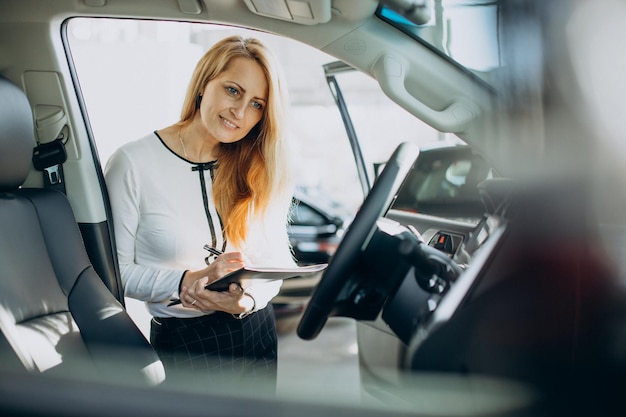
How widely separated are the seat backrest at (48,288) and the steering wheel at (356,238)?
0.47 m

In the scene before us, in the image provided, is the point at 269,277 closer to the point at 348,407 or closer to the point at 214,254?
the point at 214,254

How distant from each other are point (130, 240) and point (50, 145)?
1.17 ft

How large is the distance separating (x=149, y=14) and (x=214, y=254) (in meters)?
0.67

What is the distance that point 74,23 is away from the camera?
174 centimetres

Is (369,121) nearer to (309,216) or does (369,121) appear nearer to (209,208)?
(209,208)

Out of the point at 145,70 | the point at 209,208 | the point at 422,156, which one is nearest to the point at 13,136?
the point at 209,208

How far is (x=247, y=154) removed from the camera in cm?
179

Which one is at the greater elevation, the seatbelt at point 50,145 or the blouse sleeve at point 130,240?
the seatbelt at point 50,145

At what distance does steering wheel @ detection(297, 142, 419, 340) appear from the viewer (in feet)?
3.54

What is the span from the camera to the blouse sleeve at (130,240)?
63.8 inches

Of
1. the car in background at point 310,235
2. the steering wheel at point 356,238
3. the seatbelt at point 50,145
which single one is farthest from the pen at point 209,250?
the car in background at point 310,235

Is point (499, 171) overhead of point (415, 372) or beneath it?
overhead

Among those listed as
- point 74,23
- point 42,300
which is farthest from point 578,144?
point 74,23

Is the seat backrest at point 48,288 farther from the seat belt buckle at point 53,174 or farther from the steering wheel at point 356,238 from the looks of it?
the steering wheel at point 356,238
